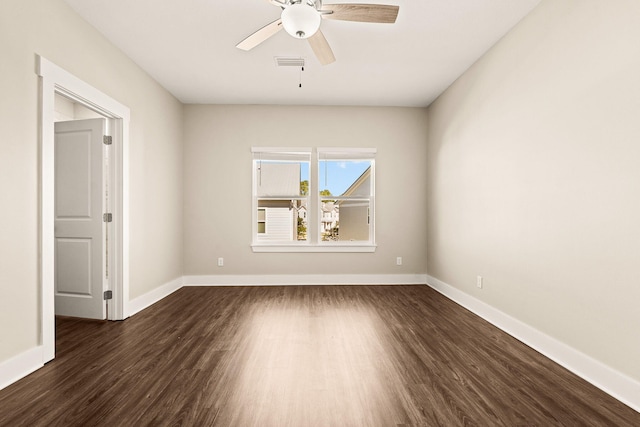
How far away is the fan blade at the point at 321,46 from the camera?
264 centimetres

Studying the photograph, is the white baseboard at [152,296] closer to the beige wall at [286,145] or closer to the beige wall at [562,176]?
the beige wall at [286,145]

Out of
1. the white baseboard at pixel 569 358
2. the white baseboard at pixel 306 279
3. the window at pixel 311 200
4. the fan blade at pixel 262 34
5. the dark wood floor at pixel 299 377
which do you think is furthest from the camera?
the window at pixel 311 200

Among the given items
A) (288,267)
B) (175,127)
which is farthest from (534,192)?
(175,127)

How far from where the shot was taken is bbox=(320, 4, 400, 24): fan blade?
89.0 inches

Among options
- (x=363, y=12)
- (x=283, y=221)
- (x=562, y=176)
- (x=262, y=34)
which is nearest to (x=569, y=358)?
(x=562, y=176)

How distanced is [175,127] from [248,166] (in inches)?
46.7

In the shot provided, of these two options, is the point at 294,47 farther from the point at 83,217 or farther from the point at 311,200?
the point at 83,217

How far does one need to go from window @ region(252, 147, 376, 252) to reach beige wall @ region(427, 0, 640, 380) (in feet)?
5.98

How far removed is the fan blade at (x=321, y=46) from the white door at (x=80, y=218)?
2.39m

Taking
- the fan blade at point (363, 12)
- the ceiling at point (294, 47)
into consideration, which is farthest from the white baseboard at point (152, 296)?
the fan blade at point (363, 12)

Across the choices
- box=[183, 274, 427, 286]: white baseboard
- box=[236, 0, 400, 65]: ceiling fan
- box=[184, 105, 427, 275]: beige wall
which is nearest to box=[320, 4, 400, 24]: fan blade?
box=[236, 0, 400, 65]: ceiling fan

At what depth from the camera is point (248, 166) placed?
539 cm

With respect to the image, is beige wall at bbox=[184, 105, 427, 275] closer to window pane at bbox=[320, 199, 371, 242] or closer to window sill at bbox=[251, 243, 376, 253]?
window sill at bbox=[251, 243, 376, 253]

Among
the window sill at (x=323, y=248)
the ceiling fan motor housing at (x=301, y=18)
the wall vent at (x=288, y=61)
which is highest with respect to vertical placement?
the wall vent at (x=288, y=61)
